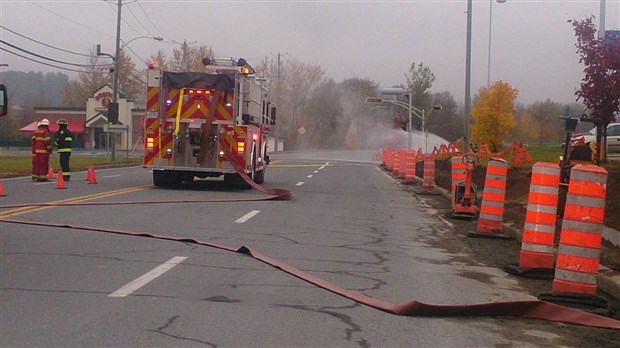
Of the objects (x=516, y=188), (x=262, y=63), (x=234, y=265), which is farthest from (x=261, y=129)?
(x=262, y=63)

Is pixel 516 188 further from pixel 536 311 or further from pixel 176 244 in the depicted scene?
pixel 536 311

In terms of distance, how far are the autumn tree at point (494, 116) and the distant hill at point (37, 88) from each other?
4457 centimetres

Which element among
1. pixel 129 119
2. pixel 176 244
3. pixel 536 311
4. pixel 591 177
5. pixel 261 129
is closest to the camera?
pixel 536 311

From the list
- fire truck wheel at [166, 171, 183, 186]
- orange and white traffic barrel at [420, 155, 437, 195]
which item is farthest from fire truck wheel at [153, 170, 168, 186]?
orange and white traffic barrel at [420, 155, 437, 195]

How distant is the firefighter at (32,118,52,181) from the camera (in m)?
21.9

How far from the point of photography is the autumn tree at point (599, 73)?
15.0 metres

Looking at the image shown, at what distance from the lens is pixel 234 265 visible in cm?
894

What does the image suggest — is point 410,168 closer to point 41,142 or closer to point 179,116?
point 179,116

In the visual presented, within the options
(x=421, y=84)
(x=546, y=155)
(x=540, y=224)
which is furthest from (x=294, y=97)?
(x=540, y=224)

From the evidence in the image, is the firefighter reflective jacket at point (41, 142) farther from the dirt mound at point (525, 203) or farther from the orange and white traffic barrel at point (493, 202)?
the orange and white traffic barrel at point (493, 202)

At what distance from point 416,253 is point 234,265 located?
318 centimetres

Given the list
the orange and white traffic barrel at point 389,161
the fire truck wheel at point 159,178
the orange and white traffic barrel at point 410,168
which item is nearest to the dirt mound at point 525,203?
the orange and white traffic barrel at point 410,168

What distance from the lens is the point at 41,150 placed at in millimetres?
22000

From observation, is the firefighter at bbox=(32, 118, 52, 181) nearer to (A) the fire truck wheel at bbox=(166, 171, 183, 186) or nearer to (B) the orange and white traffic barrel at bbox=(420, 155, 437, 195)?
(A) the fire truck wheel at bbox=(166, 171, 183, 186)
